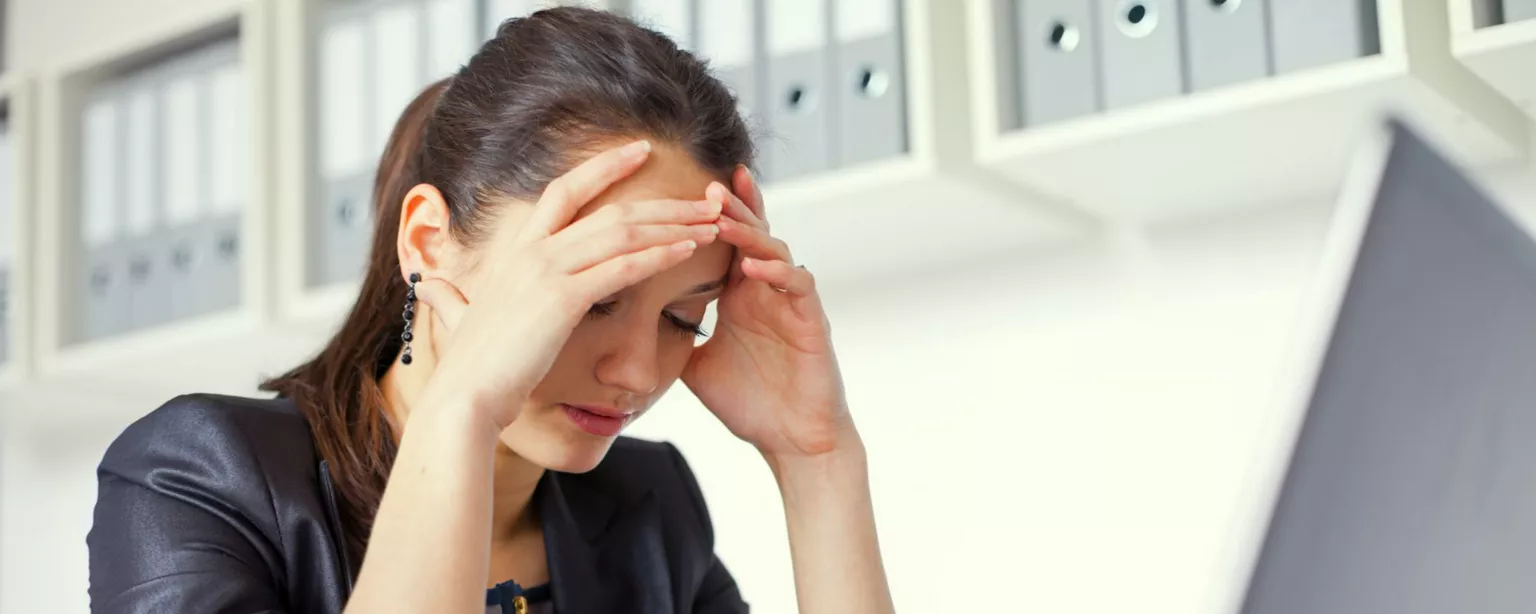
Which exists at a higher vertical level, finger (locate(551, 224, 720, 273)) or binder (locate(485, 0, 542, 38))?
binder (locate(485, 0, 542, 38))

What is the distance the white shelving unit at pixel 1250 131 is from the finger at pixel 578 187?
575 mm

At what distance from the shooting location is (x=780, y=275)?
1.18 meters

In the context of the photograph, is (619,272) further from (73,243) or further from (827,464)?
(73,243)

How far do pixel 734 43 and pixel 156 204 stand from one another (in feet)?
3.02

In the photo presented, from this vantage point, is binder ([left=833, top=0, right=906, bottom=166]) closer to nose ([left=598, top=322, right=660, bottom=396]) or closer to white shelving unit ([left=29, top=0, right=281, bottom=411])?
nose ([left=598, top=322, right=660, bottom=396])

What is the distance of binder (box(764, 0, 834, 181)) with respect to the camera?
1.64 meters

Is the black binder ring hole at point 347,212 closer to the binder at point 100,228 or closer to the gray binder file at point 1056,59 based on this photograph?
the binder at point 100,228

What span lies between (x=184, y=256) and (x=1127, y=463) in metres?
1.28

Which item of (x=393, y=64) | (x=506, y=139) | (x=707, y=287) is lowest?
(x=707, y=287)

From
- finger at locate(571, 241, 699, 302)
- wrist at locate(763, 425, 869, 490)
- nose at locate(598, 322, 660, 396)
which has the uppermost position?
finger at locate(571, 241, 699, 302)

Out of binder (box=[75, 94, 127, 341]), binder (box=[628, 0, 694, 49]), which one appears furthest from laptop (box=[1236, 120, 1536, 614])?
binder (box=[75, 94, 127, 341])

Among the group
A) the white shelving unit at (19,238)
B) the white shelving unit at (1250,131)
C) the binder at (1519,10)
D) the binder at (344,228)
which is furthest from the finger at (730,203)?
the white shelving unit at (19,238)

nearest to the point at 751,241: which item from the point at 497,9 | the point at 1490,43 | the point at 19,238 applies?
the point at 1490,43

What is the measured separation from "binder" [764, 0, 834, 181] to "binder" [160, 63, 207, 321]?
34.8 inches
